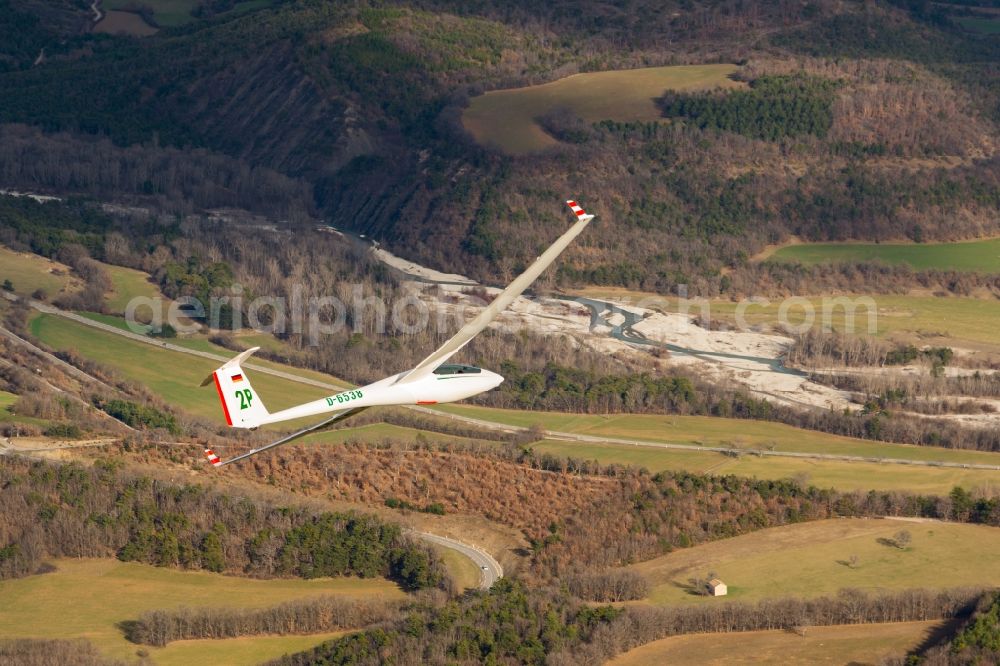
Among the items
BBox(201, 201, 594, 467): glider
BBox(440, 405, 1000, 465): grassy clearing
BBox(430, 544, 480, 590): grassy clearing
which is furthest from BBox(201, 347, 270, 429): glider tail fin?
BBox(440, 405, 1000, 465): grassy clearing

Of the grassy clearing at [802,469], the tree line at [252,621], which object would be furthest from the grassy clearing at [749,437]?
the tree line at [252,621]

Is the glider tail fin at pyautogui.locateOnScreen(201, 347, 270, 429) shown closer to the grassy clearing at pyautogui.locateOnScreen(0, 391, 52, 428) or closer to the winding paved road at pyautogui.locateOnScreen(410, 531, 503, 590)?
the winding paved road at pyautogui.locateOnScreen(410, 531, 503, 590)

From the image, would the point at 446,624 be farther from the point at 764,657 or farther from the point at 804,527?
the point at 804,527

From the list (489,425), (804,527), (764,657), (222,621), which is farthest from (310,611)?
(489,425)

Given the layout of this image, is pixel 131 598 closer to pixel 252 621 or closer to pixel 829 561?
pixel 252 621

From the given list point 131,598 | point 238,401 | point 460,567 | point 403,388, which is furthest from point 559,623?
point 238,401
